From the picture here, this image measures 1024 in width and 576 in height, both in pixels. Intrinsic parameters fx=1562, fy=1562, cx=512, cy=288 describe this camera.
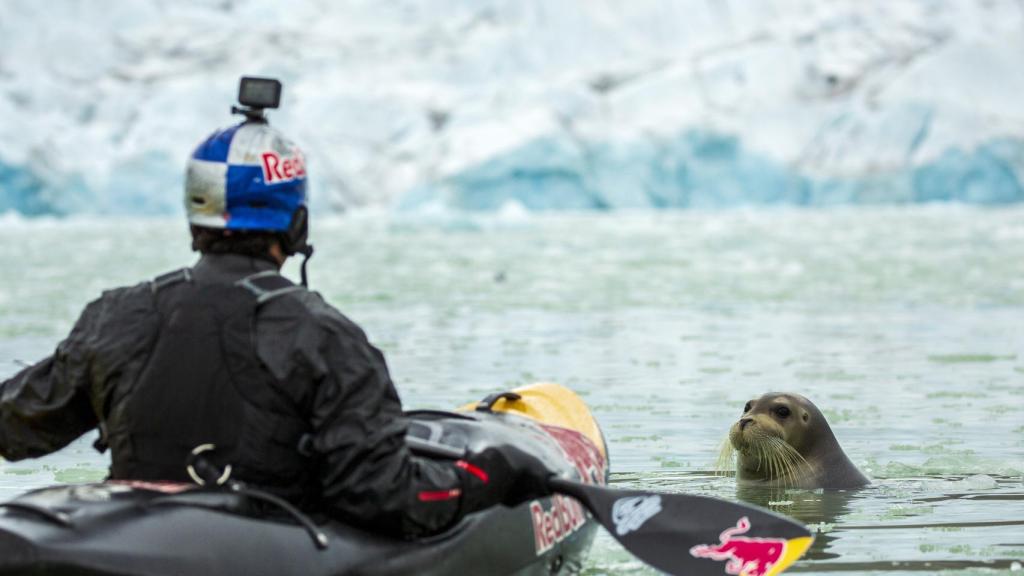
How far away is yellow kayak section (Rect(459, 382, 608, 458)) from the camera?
13.6ft

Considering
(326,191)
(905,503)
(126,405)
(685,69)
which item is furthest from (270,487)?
(685,69)

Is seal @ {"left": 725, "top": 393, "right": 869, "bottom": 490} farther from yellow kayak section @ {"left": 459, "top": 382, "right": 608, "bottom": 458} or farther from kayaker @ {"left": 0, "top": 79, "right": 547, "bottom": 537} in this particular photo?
kayaker @ {"left": 0, "top": 79, "right": 547, "bottom": 537}

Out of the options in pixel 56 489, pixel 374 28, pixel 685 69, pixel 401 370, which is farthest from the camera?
pixel 374 28

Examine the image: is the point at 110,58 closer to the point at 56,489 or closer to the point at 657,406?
the point at 657,406

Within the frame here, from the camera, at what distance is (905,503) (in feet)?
16.6

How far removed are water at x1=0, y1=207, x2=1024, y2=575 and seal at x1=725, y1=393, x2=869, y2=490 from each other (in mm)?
109

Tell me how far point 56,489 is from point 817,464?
10.1 ft

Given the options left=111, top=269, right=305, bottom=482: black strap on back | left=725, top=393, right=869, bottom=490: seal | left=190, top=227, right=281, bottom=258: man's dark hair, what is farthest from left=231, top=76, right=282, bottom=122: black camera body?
left=725, top=393, right=869, bottom=490: seal

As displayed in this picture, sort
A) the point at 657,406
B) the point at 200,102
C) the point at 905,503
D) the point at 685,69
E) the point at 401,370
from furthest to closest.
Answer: the point at 685,69, the point at 200,102, the point at 401,370, the point at 657,406, the point at 905,503

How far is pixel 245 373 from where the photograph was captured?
2.94 metres

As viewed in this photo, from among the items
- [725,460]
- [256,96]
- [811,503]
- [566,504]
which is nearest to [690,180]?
[725,460]

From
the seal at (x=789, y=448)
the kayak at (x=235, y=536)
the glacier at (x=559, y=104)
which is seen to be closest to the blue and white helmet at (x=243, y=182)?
the kayak at (x=235, y=536)

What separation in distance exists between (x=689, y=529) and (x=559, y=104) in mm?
36912

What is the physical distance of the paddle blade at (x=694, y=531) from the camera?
3352 millimetres
